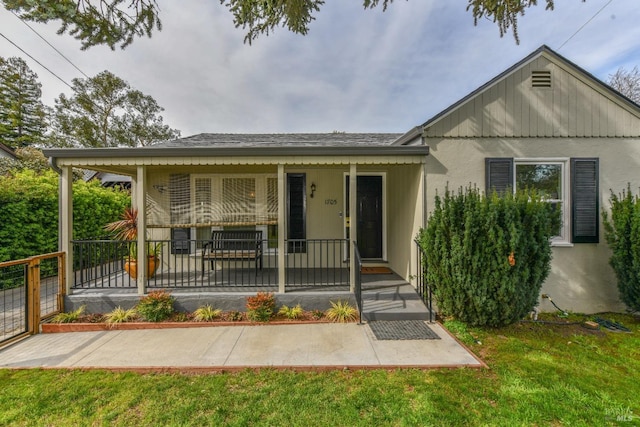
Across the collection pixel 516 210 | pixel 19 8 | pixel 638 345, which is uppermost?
pixel 19 8

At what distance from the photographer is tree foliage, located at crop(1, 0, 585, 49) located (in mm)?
3146

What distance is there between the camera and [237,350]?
11.9 ft

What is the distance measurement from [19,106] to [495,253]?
3348cm

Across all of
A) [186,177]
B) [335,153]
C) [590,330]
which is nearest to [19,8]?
[186,177]

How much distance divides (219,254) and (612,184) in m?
7.63

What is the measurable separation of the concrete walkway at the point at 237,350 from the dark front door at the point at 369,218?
272 centimetres

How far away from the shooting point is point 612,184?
483 cm

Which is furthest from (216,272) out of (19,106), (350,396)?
(19,106)

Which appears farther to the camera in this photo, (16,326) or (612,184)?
(612,184)

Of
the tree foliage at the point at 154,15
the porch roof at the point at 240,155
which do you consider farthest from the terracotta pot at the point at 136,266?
the tree foliage at the point at 154,15

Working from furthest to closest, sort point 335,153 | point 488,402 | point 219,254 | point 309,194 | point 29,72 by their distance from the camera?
point 29,72 < point 309,194 < point 219,254 < point 335,153 < point 488,402

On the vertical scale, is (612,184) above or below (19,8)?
below

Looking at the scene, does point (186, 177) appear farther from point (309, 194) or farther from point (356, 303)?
point (356, 303)

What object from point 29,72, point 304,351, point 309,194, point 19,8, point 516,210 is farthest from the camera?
point 29,72
